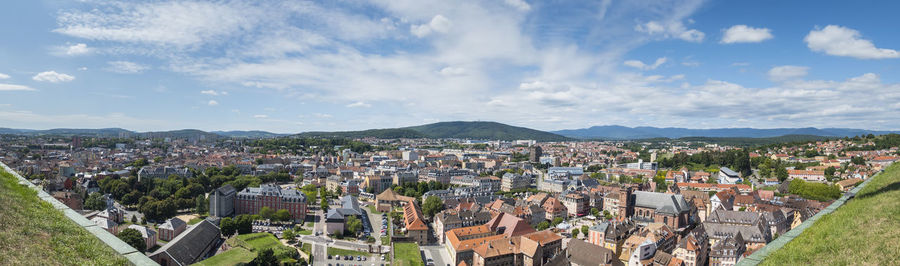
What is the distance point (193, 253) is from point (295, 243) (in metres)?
6.78

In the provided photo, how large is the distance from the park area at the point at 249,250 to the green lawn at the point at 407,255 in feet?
21.0

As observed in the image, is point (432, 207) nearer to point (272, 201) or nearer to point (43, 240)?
point (272, 201)

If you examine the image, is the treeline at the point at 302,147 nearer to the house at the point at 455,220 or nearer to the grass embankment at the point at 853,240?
the house at the point at 455,220

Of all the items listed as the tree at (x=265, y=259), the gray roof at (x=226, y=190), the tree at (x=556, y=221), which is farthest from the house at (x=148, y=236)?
the tree at (x=556, y=221)

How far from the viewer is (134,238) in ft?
84.6

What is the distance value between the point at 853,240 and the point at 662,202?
36.0 m

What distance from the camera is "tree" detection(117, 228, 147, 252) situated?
2556cm

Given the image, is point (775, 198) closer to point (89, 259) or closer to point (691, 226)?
point (691, 226)

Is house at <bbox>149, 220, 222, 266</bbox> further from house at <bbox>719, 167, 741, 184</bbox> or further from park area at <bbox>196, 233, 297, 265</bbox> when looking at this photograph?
house at <bbox>719, 167, 741, 184</bbox>

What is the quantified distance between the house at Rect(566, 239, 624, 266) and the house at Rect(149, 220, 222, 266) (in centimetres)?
2274

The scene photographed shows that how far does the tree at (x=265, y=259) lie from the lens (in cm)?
2550

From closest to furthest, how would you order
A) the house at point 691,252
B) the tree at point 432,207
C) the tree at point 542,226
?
the house at point 691,252 → the tree at point 542,226 → the tree at point 432,207

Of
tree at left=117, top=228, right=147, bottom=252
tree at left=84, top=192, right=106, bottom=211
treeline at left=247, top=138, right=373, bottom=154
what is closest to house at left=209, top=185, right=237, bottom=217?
tree at left=84, top=192, right=106, bottom=211

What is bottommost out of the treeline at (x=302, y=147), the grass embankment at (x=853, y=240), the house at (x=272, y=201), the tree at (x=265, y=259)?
the tree at (x=265, y=259)
